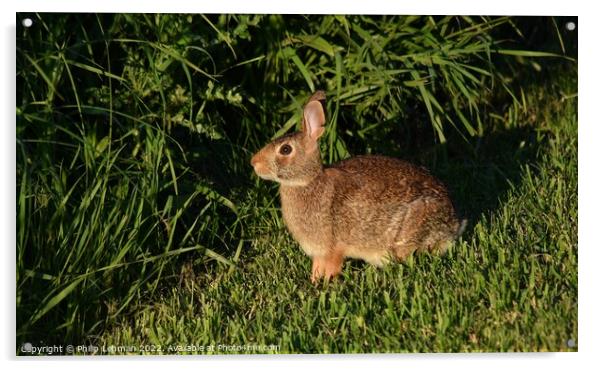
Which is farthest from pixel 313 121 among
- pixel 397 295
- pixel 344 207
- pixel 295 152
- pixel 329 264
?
pixel 397 295

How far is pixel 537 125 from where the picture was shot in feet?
18.8

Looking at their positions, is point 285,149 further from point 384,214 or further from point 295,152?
point 384,214

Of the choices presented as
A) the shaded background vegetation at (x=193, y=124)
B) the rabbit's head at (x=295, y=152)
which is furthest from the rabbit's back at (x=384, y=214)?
the shaded background vegetation at (x=193, y=124)

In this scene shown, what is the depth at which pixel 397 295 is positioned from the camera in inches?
169

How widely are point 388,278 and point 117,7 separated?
167cm

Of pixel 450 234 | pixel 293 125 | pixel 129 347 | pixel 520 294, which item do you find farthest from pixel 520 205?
pixel 129 347

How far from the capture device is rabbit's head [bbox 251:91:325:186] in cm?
442

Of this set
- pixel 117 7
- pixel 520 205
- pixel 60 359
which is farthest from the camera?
pixel 520 205

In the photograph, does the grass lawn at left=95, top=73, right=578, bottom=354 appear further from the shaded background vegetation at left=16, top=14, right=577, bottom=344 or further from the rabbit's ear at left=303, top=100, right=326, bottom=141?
the rabbit's ear at left=303, top=100, right=326, bottom=141

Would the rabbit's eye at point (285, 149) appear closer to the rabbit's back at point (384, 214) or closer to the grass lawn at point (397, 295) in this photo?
the rabbit's back at point (384, 214)

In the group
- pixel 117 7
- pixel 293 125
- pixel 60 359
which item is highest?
pixel 117 7

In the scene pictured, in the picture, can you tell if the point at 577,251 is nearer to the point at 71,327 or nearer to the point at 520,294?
the point at 520,294

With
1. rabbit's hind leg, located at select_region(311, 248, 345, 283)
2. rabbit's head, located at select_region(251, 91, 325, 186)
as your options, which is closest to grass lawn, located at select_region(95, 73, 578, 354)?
rabbit's hind leg, located at select_region(311, 248, 345, 283)

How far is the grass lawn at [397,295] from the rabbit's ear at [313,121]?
1.97 ft
